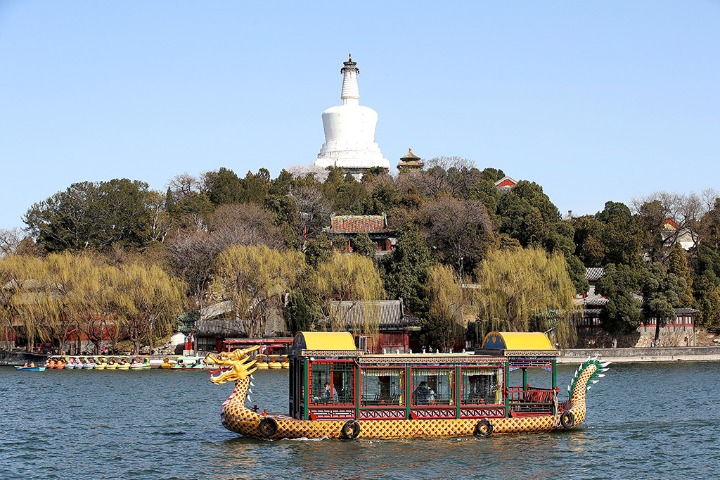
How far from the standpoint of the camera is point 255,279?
188ft

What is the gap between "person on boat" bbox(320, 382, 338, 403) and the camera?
27.6 m

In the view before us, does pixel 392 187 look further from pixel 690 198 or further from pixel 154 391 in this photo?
pixel 154 391

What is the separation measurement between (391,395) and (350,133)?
7885cm

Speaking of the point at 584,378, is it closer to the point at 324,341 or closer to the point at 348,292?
the point at 324,341

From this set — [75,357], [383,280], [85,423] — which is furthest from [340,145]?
[85,423]

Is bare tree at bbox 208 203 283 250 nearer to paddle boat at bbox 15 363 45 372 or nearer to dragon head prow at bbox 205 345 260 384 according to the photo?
paddle boat at bbox 15 363 45 372

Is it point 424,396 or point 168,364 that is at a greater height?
point 168,364

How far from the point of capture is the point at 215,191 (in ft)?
258

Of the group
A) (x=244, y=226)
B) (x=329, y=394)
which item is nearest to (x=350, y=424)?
(x=329, y=394)

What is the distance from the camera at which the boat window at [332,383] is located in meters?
27.6

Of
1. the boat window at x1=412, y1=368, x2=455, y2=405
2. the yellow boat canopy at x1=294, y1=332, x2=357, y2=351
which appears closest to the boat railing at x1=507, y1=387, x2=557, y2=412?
the boat window at x1=412, y1=368, x2=455, y2=405

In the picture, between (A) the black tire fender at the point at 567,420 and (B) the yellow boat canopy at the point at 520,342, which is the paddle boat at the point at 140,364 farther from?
(A) the black tire fender at the point at 567,420

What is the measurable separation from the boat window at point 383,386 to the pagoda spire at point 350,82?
264 ft

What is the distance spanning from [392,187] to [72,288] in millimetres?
26907
